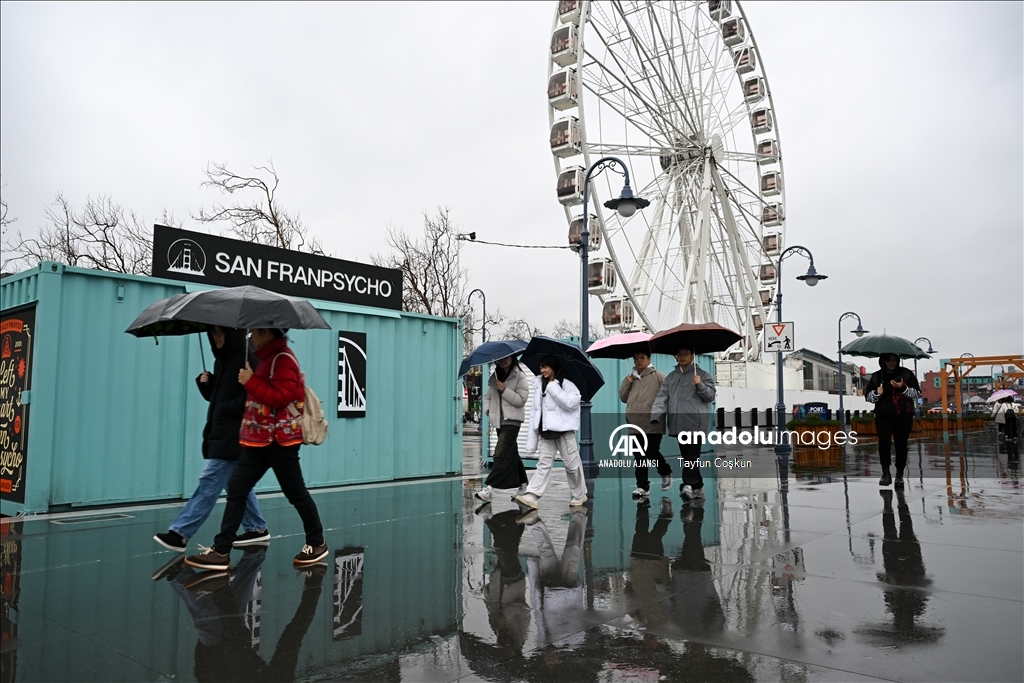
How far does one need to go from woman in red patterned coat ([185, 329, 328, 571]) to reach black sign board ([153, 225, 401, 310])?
178 inches

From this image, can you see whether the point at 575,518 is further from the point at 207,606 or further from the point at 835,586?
the point at 207,606

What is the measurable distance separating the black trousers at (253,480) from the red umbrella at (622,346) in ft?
18.5

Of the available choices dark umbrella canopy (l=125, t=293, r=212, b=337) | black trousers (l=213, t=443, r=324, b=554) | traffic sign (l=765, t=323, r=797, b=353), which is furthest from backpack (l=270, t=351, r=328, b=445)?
traffic sign (l=765, t=323, r=797, b=353)

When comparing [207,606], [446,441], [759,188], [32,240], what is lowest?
[207,606]

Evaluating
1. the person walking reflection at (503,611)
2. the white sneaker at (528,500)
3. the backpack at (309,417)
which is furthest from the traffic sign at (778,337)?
the backpack at (309,417)

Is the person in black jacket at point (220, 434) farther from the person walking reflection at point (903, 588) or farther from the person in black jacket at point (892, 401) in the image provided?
the person in black jacket at point (892, 401)

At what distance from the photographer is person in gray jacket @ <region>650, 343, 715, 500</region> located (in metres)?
8.75

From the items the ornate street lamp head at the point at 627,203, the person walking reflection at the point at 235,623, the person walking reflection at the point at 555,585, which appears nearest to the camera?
the person walking reflection at the point at 235,623

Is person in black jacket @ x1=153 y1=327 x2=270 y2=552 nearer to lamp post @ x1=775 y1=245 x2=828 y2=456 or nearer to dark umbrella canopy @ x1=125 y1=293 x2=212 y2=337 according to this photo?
dark umbrella canopy @ x1=125 y1=293 x2=212 y2=337

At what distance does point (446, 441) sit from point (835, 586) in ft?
25.9

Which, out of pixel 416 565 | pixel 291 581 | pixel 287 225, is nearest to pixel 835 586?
pixel 416 565

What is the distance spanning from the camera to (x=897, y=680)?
10.8 feet

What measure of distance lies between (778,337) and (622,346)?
10.1 meters

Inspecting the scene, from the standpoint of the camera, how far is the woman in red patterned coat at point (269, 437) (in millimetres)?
5395
